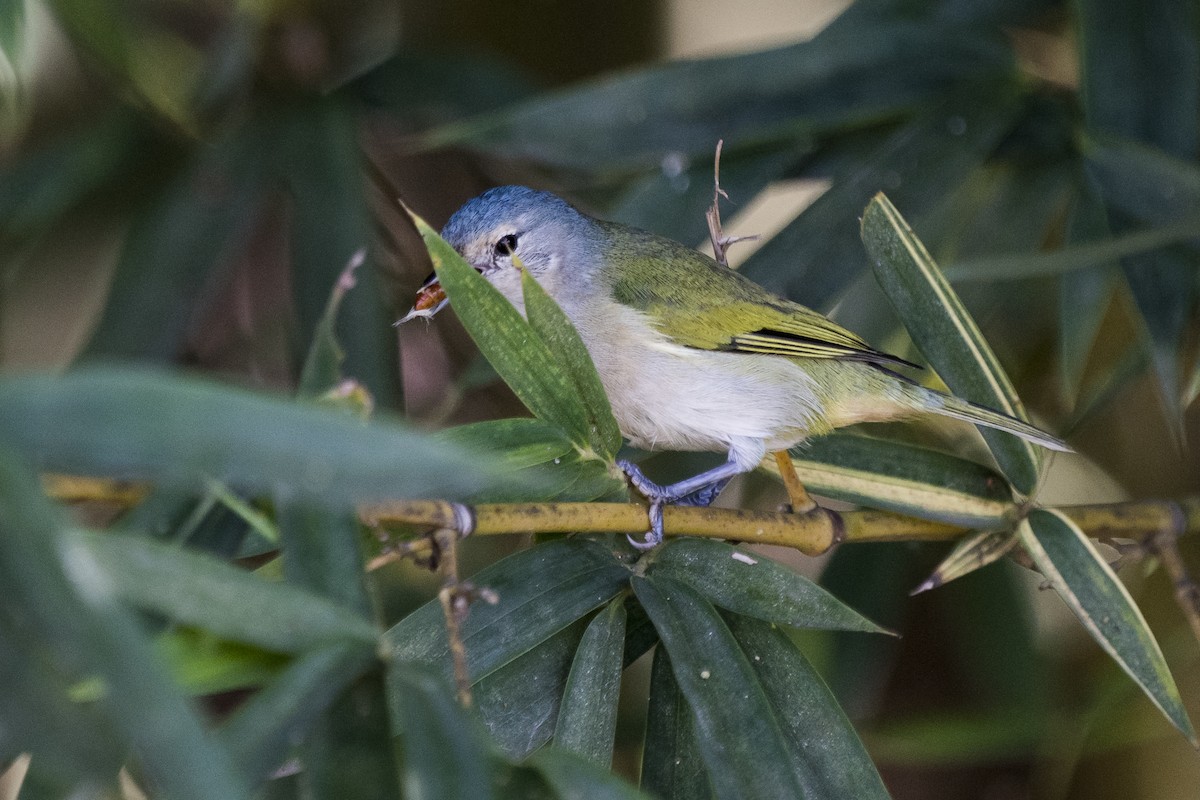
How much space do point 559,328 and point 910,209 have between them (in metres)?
1.07

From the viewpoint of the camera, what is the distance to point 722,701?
125 centimetres

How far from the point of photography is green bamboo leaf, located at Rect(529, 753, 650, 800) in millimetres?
963

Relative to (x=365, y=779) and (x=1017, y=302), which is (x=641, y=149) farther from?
(x=365, y=779)

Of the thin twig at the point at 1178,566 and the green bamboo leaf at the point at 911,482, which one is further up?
the green bamboo leaf at the point at 911,482

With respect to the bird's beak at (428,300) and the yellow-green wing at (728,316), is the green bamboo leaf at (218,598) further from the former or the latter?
the yellow-green wing at (728,316)

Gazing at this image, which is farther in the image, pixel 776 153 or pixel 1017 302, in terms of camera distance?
pixel 1017 302

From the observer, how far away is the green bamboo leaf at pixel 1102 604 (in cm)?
141

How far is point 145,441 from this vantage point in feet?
2.43

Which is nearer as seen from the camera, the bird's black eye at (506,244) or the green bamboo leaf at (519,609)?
the green bamboo leaf at (519,609)

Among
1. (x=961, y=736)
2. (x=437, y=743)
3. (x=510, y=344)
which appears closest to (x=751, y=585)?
(x=510, y=344)

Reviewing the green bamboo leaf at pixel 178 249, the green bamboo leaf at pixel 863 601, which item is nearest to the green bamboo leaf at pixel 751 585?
the green bamboo leaf at pixel 863 601

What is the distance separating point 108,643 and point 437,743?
0.95 ft

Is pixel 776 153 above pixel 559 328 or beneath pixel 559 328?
beneath

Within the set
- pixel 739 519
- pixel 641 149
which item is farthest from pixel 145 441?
pixel 641 149
